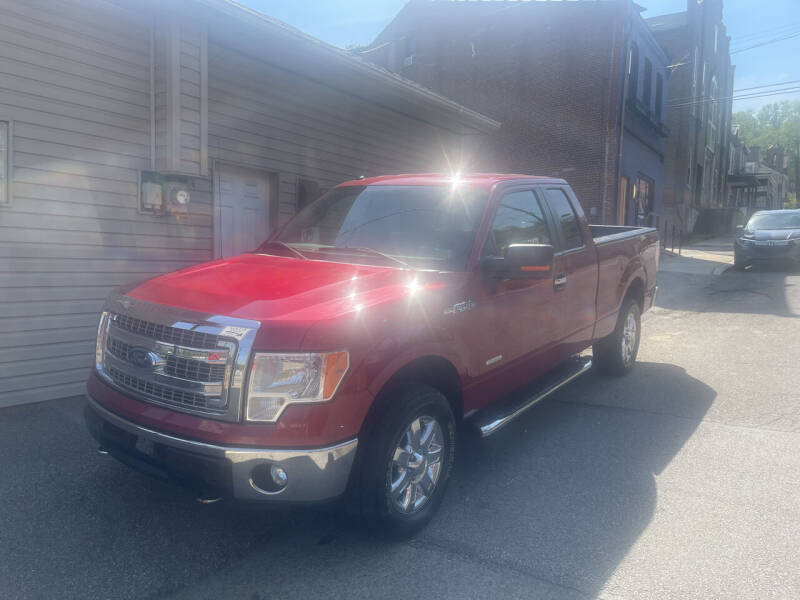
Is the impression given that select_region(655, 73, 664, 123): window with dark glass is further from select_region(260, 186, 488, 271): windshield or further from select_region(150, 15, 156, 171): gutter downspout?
select_region(260, 186, 488, 271): windshield

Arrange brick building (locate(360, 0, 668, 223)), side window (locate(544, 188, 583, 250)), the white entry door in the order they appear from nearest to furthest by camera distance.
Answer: side window (locate(544, 188, 583, 250)) → the white entry door → brick building (locate(360, 0, 668, 223))

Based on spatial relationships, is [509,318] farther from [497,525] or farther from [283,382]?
[283,382]

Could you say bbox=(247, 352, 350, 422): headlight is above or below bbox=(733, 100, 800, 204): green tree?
below

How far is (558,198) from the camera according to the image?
5.23m

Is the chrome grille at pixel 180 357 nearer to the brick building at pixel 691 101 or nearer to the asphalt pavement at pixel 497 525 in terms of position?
the asphalt pavement at pixel 497 525

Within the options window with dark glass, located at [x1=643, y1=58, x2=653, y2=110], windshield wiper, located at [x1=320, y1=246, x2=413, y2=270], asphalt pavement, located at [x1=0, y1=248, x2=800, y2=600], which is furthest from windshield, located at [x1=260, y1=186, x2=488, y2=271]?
window with dark glass, located at [x1=643, y1=58, x2=653, y2=110]

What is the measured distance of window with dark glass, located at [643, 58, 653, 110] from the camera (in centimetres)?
2273

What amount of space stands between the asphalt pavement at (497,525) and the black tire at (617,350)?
2.88 ft

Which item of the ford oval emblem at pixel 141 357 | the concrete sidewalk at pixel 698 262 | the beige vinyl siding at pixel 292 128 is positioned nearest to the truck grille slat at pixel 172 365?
the ford oval emblem at pixel 141 357

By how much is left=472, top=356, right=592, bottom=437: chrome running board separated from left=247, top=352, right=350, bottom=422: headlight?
4.37 ft

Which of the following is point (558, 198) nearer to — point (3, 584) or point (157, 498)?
point (157, 498)

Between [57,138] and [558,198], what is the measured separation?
4505 mm

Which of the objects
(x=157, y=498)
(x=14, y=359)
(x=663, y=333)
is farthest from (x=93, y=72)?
(x=663, y=333)

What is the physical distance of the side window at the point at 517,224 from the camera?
162 inches
